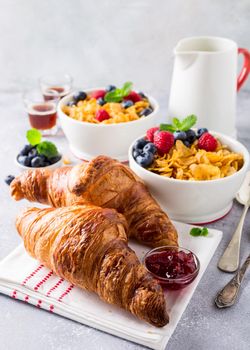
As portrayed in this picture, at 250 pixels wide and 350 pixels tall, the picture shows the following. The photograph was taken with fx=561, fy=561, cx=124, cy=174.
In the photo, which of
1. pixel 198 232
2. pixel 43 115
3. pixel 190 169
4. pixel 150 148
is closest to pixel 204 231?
pixel 198 232

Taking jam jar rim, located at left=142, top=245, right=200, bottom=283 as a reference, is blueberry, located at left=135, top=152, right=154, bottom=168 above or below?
above

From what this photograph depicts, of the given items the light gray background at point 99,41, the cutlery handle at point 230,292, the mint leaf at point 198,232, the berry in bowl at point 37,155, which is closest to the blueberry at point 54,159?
the berry in bowl at point 37,155

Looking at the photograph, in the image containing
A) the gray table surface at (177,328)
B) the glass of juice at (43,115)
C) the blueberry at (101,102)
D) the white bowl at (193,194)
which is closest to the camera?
the gray table surface at (177,328)

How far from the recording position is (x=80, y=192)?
5.11 ft

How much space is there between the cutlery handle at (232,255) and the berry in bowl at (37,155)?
714 mm

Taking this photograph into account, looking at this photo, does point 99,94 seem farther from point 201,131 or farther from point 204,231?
point 204,231

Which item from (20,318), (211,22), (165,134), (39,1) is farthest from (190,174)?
(39,1)

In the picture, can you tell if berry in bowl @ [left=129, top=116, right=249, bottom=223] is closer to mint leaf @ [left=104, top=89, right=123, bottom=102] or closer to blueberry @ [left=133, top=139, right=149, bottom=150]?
blueberry @ [left=133, top=139, right=149, bottom=150]

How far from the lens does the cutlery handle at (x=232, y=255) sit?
1.50 m

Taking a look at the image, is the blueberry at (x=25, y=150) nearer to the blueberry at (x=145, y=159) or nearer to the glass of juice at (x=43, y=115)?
the glass of juice at (x=43, y=115)

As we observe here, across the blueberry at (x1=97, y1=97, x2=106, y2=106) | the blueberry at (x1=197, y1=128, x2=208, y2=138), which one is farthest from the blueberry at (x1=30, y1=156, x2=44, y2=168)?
the blueberry at (x1=197, y1=128, x2=208, y2=138)

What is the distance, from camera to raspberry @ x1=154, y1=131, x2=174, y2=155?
1742 mm

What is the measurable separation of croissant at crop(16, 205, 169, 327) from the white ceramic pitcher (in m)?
0.79

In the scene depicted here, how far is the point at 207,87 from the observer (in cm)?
207
